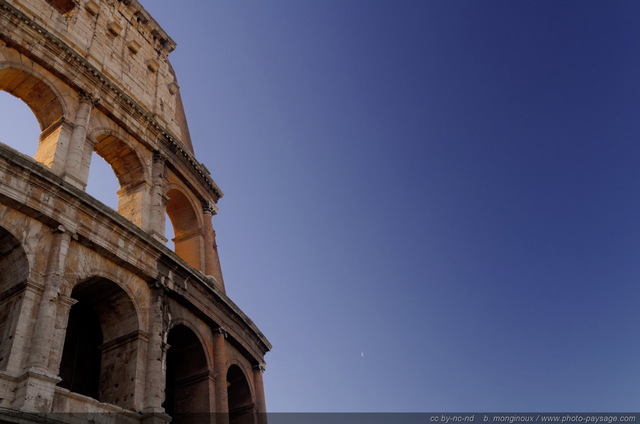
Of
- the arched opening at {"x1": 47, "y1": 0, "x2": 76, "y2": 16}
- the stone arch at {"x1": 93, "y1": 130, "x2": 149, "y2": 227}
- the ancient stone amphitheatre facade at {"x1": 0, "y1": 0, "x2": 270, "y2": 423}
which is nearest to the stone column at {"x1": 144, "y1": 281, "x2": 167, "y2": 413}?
the ancient stone amphitheatre facade at {"x1": 0, "y1": 0, "x2": 270, "y2": 423}

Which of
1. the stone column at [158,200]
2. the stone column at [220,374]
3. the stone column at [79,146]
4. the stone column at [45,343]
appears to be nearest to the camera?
the stone column at [45,343]

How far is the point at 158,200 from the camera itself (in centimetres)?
1631

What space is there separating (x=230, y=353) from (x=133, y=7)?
42.8 feet

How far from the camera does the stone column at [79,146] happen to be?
13.7 meters

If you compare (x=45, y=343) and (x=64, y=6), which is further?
(x=64, y=6)

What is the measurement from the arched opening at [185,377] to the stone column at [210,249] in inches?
100

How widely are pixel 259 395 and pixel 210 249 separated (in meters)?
4.66

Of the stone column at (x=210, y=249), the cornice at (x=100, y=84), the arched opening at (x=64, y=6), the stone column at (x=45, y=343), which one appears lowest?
the stone column at (x=45, y=343)

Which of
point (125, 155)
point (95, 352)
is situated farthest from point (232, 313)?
point (125, 155)

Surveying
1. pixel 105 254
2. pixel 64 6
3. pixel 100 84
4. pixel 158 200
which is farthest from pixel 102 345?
pixel 64 6

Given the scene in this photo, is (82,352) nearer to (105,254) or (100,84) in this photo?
(105,254)

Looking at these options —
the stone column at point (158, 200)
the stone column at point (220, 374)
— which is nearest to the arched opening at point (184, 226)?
the stone column at point (158, 200)

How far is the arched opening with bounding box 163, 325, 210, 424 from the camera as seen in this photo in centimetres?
1428

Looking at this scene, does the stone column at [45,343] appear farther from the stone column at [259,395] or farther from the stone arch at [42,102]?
the stone column at [259,395]
